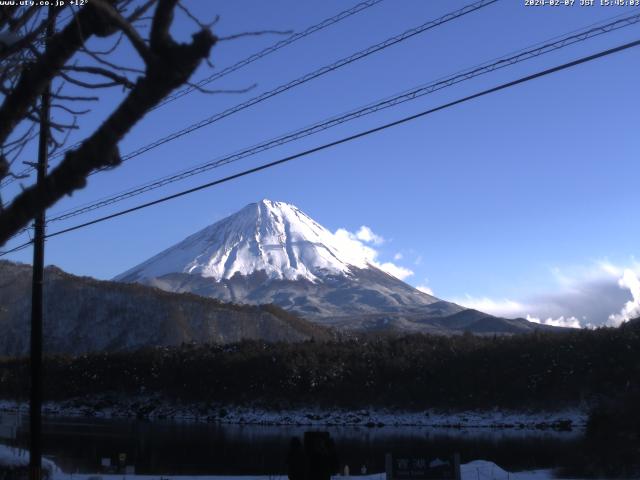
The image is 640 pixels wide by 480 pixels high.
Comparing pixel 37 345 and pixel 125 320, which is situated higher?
pixel 125 320

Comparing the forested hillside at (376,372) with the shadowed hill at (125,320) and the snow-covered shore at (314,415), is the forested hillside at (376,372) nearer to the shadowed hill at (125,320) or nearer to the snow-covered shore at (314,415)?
the snow-covered shore at (314,415)

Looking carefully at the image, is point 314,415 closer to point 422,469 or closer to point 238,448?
point 238,448

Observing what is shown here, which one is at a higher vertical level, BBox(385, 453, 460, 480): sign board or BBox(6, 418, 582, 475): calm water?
BBox(385, 453, 460, 480): sign board

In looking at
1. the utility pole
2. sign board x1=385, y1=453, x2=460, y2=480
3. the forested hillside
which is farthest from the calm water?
the forested hillside

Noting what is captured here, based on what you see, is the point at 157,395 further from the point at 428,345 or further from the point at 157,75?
the point at 157,75

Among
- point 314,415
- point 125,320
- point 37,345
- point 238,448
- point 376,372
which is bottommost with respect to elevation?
point 238,448

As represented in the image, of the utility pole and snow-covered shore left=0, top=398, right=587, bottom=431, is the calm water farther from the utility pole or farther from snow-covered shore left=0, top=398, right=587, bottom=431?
snow-covered shore left=0, top=398, right=587, bottom=431

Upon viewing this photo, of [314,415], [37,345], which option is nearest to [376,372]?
[314,415]

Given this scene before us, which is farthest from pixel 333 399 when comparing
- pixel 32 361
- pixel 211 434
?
pixel 32 361
